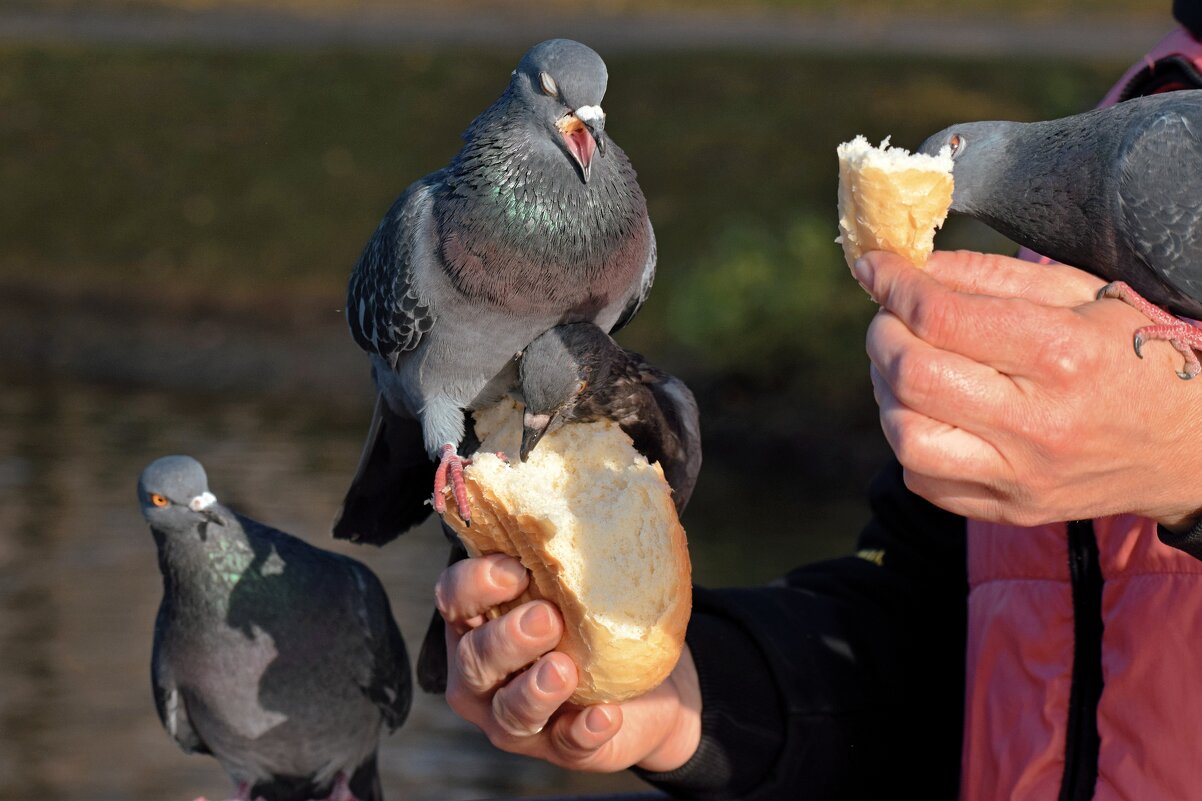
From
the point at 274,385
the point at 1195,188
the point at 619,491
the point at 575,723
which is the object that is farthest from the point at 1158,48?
the point at 274,385

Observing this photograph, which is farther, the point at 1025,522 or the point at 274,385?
the point at 274,385

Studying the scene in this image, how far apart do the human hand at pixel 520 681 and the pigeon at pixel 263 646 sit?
1157 millimetres

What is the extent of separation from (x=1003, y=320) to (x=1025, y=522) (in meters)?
0.33

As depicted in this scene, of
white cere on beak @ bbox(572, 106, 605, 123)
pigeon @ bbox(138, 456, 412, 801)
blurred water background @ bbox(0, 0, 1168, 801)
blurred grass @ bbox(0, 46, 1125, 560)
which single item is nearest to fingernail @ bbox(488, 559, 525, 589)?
white cere on beak @ bbox(572, 106, 605, 123)

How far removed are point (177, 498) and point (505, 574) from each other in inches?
67.9

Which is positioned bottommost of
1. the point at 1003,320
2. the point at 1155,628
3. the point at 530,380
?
the point at 1155,628

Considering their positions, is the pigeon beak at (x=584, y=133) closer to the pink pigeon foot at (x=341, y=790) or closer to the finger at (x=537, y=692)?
the finger at (x=537, y=692)

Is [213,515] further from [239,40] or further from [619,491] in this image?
[239,40]

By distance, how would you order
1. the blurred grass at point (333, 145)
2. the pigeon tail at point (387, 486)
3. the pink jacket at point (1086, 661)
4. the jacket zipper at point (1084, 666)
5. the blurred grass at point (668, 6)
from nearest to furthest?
the pink jacket at point (1086, 661), the jacket zipper at point (1084, 666), the pigeon tail at point (387, 486), the blurred grass at point (333, 145), the blurred grass at point (668, 6)

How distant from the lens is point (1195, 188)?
9.00 feet

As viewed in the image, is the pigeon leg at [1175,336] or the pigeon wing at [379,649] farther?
the pigeon wing at [379,649]

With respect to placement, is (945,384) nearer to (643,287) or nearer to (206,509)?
(643,287)

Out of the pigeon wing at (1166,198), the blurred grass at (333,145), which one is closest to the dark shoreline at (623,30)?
the blurred grass at (333,145)

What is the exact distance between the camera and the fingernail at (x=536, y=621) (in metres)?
2.51
